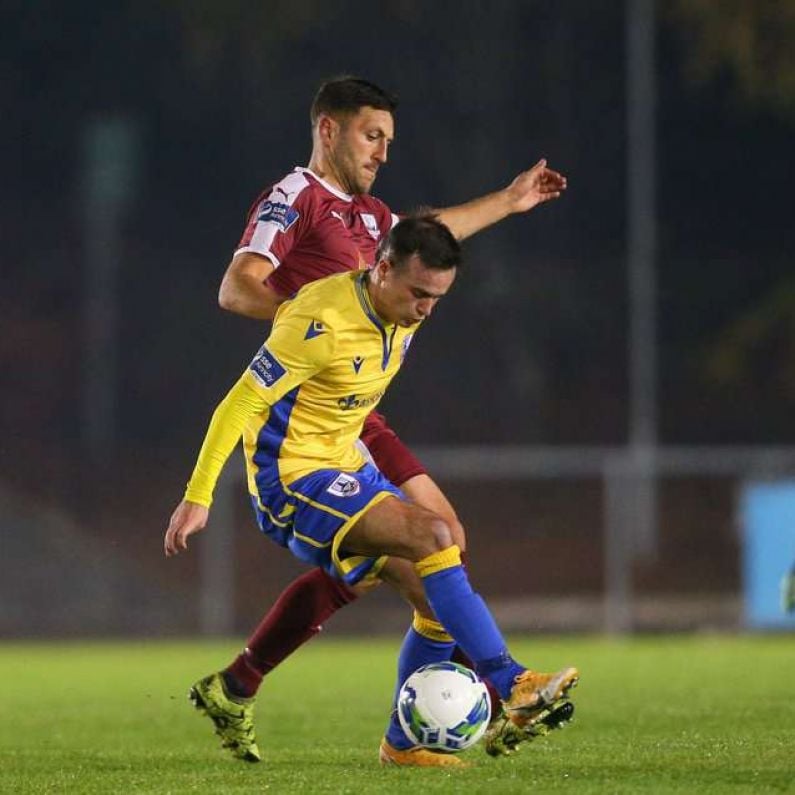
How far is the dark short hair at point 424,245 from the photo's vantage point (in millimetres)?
6512

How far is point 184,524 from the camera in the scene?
247 inches

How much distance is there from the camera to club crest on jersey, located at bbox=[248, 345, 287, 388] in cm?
657

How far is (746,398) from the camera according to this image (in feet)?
95.6

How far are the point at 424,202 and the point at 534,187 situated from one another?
21.1 meters

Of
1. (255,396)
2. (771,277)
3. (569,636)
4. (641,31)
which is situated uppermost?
(641,31)

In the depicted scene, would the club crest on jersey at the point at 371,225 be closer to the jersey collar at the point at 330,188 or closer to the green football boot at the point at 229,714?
the jersey collar at the point at 330,188

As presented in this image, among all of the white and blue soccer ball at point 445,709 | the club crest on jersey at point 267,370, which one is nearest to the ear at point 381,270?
the club crest on jersey at point 267,370

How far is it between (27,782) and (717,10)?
22.4 metres

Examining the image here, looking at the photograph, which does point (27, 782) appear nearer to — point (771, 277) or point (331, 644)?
point (331, 644)

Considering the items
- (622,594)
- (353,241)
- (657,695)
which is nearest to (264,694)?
(657,695)

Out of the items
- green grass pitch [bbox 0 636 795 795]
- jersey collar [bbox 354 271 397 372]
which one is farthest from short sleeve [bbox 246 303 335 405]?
green grass pitch [bbox 0 636 795 795]

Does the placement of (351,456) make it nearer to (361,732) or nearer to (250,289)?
(250,289)

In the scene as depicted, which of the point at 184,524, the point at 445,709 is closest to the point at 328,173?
the point at 184,524

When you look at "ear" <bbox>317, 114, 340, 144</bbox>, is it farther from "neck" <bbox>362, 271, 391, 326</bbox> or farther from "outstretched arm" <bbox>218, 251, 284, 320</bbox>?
"neck" <bbox>362, 271, 391, 326</bbox>
